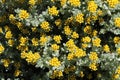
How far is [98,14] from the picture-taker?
12.9ft

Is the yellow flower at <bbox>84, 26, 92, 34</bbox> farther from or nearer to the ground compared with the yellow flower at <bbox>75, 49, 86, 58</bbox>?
farther from the ground

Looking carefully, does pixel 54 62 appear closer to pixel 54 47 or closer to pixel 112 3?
pixel 54 47

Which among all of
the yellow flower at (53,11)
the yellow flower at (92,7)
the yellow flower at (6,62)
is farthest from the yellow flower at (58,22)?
the yellow flower at (6,62)

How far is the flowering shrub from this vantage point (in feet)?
12.7

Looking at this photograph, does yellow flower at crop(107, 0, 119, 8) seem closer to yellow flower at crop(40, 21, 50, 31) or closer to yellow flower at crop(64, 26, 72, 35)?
yellow flower at crop(64, 26, 72, 35)

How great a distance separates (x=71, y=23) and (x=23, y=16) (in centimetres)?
49

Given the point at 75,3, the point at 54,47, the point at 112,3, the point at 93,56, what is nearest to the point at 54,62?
the point at 54,47

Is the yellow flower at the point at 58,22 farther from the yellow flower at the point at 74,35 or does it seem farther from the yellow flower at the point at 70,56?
the yellow flower at the point at 70,56

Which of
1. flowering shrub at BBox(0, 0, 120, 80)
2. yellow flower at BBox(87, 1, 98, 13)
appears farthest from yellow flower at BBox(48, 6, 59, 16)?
yellow flower at BBox(87, 1, 98, 13)

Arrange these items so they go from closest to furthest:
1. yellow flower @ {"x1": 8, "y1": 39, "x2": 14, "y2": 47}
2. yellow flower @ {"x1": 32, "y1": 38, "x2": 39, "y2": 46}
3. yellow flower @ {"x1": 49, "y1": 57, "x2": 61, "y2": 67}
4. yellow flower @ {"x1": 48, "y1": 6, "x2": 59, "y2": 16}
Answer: yellow flower @ {"x1": 49, "y1": 57, "x2": 61, "y2": 67}, yellow flower @ {"x1": 48, "y1": 6, "x2": 59, "y2": 16}, yellow flower @ {"x1": 32, "y1": 38, "x2": 39, "y2": 46}, yellow flower @ {"x1": 8, "y1": 39, "x2": 14, "y2": 47}

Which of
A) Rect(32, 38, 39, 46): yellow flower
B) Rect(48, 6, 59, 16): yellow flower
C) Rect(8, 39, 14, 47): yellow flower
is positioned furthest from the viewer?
Rect(8, 39, 14, 47): yellow flower

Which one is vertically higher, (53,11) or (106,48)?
(53,11)

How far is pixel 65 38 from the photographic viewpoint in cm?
412

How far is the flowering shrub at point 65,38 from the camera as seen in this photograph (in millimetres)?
3861
